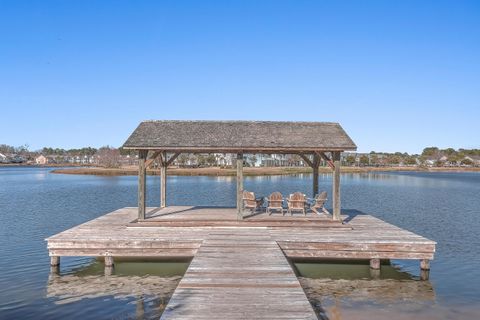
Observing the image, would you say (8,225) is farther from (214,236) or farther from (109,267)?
(214,236)

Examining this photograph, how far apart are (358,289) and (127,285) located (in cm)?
679

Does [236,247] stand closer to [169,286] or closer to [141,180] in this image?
[169,286]

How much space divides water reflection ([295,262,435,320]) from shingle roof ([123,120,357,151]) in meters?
4.38

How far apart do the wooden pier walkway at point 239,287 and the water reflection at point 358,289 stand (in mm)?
1606

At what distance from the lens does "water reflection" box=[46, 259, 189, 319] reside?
1058 centimetres

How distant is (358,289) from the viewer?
1209 cm

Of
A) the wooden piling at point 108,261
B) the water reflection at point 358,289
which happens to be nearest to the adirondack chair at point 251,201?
the water reflection at point 358,289

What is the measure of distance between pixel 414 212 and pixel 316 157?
1402cm

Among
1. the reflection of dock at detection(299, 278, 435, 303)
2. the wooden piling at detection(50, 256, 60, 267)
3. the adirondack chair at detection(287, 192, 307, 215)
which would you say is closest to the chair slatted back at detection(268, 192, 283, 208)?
the adirondack chair at detection(287, 192, 307, 215)

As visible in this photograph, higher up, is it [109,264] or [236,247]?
[236,247]

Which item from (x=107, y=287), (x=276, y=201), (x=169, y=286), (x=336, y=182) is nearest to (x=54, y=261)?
(x=107, y=287)

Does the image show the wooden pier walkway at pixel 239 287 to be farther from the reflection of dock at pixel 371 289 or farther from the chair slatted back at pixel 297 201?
the chair slatted back at pixel 297 201

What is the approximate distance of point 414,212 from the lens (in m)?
29.2

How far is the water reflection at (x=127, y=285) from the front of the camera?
10578 mm
